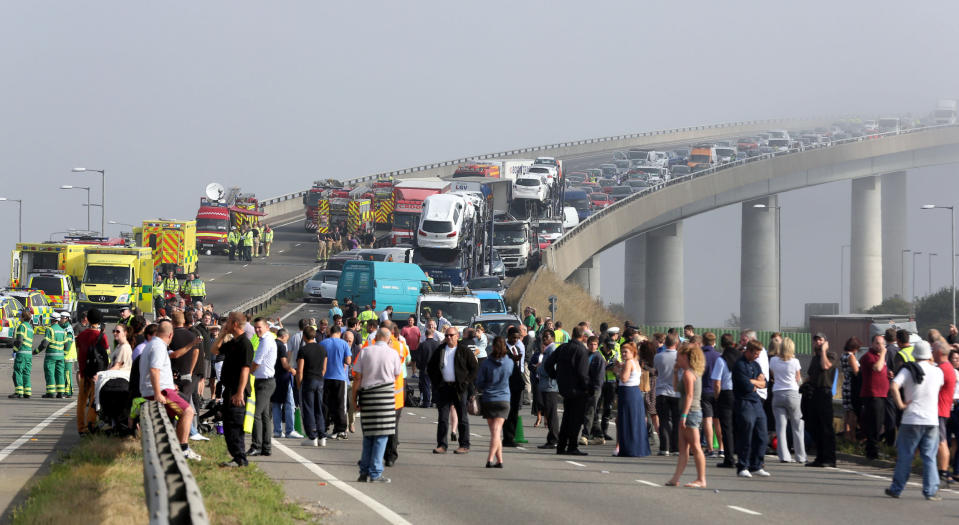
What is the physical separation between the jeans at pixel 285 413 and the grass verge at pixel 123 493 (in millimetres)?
3265

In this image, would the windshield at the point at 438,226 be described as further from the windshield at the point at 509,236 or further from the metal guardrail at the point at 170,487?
the metal guardrail at the point at 170,487

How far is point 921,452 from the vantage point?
1405cm

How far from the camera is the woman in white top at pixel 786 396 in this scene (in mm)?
17430

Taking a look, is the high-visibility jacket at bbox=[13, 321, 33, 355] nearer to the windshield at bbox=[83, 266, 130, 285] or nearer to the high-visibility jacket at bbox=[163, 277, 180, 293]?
the windshield at bbox=[83, 266, 130, 285]

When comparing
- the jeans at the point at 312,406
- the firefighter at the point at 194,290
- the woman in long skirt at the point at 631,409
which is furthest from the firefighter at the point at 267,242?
the woman in long skirt at the point at 631,409

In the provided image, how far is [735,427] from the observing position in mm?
16688

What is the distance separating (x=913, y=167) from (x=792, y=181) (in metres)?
18.3

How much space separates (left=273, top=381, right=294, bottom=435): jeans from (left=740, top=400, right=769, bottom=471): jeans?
6140 millimetres

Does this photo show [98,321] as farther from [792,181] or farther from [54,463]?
[792,181]

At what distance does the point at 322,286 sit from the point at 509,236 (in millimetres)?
13706

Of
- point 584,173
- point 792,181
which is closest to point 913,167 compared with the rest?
point 792,181

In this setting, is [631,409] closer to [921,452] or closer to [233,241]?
[921,452]

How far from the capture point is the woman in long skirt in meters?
18.0

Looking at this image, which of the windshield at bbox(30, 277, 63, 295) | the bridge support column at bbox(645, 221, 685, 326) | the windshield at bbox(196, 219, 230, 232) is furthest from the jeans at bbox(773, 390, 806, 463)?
the bridge support column at bbox(645, 221, 685, 326)
